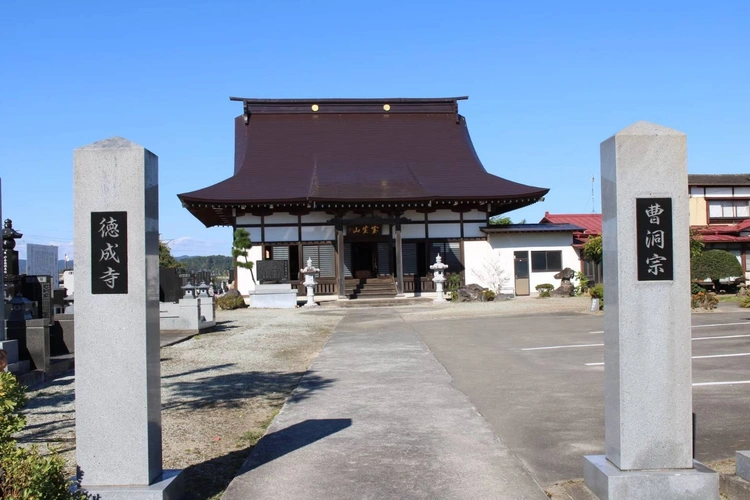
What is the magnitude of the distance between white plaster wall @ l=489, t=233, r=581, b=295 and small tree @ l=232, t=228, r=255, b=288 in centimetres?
1011

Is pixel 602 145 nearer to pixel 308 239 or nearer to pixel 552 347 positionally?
pixel 552 347

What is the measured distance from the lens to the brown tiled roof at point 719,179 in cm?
3091

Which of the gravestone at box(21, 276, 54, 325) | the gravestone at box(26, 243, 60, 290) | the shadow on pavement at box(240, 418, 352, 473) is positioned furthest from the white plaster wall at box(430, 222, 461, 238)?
the shadow on pavement at box(240, 418, 352, 473)

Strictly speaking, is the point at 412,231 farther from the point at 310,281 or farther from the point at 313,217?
the point at 310,281

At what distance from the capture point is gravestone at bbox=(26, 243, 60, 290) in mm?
24406

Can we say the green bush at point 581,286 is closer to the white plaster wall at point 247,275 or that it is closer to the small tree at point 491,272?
the small tree at point 491,272

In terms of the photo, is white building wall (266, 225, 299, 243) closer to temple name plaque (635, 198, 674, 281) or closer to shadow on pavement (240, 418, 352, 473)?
shadow on pavement (240, 418, 352, 473)

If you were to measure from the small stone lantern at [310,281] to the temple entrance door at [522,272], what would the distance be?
28.4 feet

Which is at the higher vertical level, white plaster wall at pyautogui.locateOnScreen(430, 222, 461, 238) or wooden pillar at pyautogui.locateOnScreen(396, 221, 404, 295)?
white plaster wall at pyautogui.locateOnScreen(430, 222, 461, 238)

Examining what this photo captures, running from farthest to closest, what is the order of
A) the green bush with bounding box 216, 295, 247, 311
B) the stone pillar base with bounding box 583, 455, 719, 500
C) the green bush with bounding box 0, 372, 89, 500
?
the green bush with bounding box 216, 295, 247, 311
the stone pillar base with bounding box 583, 455, 719, 500
the green bush with bounding box 0, 372, 89, 500

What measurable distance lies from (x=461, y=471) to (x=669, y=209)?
2.28 metres

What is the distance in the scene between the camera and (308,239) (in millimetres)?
26062

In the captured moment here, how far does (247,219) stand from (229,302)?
162 inches

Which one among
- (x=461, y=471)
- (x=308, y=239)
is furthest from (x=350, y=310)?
(x=461, y=471)
